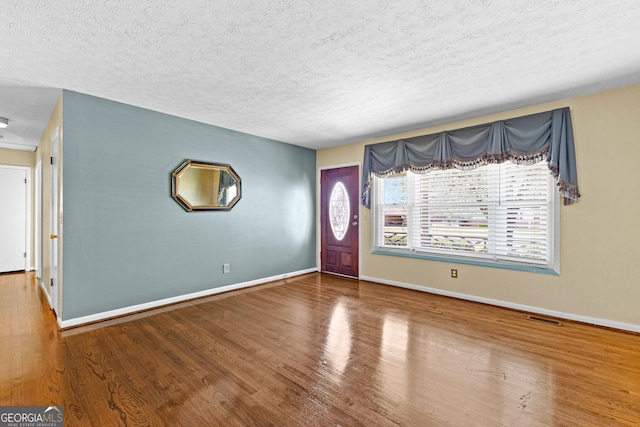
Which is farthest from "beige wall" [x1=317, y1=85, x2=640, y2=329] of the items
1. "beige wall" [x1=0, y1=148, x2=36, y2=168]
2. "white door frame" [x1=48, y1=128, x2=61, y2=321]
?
"beige wall" [x1=0, y1=148, x2=36, y2=168]

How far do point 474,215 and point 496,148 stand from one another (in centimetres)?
94

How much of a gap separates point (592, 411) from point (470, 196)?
274cm

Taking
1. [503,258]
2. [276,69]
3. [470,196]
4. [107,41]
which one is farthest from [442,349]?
[107,41]

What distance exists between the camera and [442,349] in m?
2.61

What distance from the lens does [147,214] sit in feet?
11.9

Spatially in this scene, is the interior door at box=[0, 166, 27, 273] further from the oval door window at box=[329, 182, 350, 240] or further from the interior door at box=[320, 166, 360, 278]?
the oval door window at box=[329, 182, 350, 240]

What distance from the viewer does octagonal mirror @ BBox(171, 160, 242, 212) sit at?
393 centimetres

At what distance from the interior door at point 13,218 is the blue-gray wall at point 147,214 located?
4.00 m

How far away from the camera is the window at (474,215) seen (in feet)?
11.6

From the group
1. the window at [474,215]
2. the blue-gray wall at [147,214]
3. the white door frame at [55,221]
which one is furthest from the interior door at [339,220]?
the white door frame at [55,221]

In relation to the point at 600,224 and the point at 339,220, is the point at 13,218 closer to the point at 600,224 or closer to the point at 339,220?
the point at 339,220

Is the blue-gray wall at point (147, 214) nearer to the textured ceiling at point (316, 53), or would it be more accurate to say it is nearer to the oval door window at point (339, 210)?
the textured ceiling at point (316, 53)

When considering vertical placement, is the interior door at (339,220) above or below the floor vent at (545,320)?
above

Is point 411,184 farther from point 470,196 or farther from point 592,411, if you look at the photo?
point 592,411
